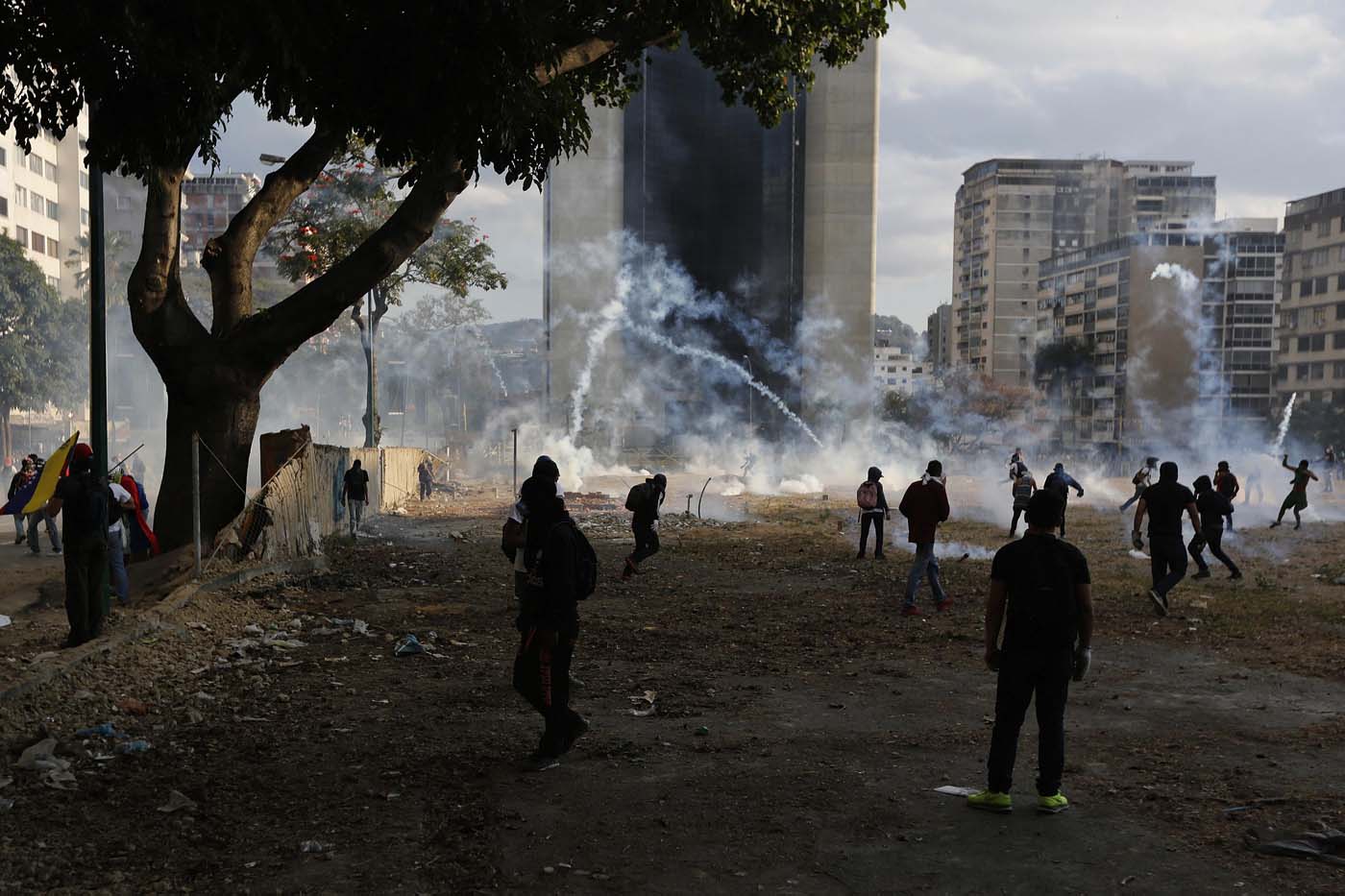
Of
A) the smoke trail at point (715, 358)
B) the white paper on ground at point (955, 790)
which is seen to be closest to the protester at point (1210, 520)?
the white paper on ground at point (955, 790)

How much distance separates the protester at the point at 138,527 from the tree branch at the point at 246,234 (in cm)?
206

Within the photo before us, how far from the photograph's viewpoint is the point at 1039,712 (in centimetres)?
546

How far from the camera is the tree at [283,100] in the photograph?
6.82 meters

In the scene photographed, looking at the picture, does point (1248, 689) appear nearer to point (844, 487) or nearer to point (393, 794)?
point (393, 794)

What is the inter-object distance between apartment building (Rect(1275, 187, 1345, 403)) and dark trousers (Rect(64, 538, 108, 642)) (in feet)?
239

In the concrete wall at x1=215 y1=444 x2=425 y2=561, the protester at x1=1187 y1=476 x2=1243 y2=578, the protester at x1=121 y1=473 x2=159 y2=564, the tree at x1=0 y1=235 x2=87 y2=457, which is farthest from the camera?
the tree at x1=0 y1=235 x2=87 y2=457

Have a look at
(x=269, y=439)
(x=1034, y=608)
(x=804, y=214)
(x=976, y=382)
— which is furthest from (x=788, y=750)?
(x=976, y=382)

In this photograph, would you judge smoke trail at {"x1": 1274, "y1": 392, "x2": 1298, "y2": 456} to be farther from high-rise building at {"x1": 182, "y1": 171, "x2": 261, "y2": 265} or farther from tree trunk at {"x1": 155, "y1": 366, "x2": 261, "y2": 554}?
high-rise building at {"x1": 182, "y1": 171, "x2": 261, "y2": 265}

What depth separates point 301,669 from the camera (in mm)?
8930

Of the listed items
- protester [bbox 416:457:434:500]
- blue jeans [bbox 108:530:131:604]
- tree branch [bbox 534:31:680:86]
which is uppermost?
tree branch [bbox 534:31:680:86]

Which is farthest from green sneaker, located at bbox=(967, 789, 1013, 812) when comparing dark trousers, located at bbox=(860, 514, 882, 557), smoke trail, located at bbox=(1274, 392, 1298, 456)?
smoke trail, located at bbox=(1274, 392, 1298, 456)

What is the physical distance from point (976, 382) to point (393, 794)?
108436 millimetres

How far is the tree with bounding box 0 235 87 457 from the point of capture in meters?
47.4

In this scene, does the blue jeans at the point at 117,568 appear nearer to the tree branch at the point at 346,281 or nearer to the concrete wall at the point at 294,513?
the concrete wall at the point at 294,513
